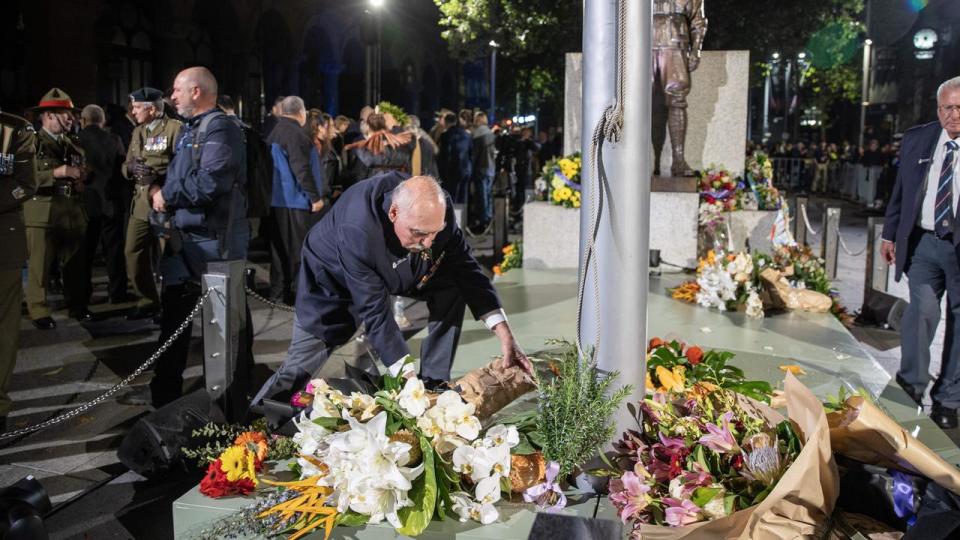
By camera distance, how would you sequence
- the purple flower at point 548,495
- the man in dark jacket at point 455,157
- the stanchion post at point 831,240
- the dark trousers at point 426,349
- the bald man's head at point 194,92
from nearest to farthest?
the purple flower at point 548,495
the dark trousers at point 426,349
the bald man's head at point 194,92
the stanchion post at point 831,240
the man in dark jacket at point 455,157

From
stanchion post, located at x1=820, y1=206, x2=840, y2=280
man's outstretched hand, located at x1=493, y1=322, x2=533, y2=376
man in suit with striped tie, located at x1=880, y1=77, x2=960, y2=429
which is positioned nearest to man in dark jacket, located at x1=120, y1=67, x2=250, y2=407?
man's outstretched hand, located at x1=493, y1=322, x2=533, y2=376

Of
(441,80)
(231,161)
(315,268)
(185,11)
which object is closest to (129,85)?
(185,11)

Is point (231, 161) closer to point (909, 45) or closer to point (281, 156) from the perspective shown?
point (281, 156)

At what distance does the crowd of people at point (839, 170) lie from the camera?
1001 inches

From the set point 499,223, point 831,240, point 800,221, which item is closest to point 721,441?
point 831,240

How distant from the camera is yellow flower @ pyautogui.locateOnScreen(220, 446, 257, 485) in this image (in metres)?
3.26

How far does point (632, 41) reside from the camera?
3.06 meters

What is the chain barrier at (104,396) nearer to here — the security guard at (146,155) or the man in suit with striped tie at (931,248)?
the security guard at (146,155)

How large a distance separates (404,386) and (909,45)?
3908cm

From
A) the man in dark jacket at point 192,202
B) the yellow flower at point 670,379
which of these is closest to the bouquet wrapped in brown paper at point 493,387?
the yellow flower at point 670,379

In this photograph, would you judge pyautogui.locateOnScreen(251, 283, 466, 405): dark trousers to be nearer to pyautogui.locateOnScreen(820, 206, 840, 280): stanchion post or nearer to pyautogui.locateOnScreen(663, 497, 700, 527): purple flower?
pyautogui.locateOnScreen(663, 497, 700, 527): purple flower

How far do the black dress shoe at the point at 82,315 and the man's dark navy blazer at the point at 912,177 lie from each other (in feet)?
23.5

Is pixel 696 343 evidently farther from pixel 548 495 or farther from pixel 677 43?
pixel 677 43

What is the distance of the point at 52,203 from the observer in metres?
8.34
